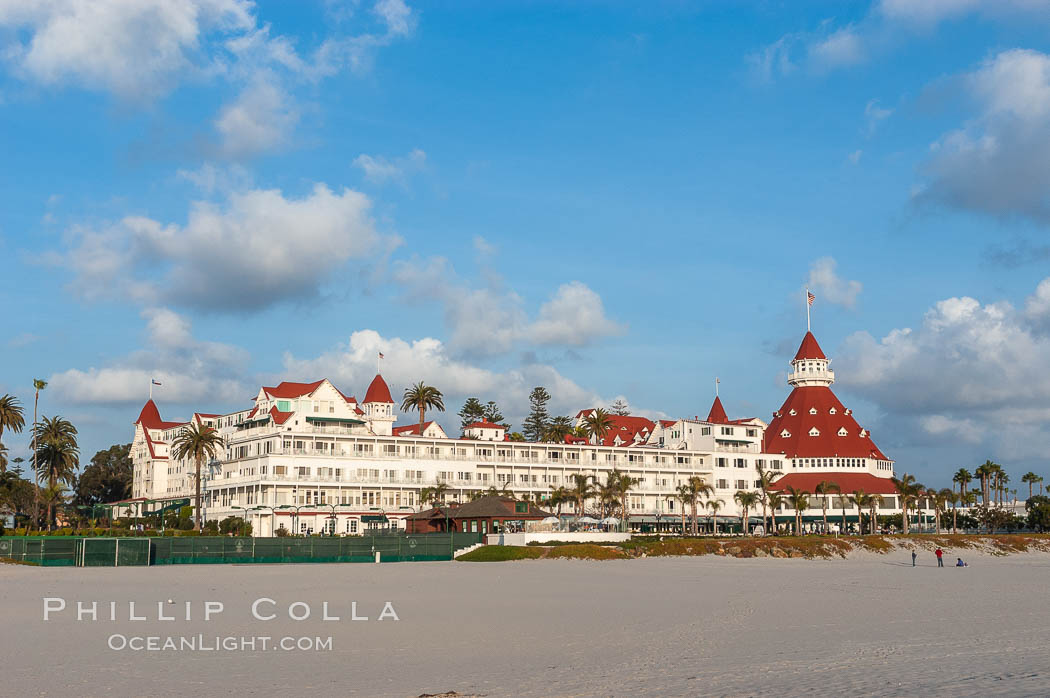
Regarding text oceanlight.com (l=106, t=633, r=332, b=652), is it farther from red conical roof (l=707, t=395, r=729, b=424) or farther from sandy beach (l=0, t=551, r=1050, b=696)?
red conical roof (l=707, t=395, r=729, b=424)

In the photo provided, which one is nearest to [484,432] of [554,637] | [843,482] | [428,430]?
[428,430]

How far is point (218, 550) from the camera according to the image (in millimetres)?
54844

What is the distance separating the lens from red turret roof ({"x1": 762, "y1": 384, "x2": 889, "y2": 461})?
119750mm

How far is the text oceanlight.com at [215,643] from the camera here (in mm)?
19672

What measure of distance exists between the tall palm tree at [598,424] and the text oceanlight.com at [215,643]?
364 ft

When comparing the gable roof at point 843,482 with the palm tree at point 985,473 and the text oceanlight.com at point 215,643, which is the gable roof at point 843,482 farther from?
the text oceanlight.com at point 215,643

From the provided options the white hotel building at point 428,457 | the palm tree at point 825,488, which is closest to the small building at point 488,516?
the white hotel building at point 428,457

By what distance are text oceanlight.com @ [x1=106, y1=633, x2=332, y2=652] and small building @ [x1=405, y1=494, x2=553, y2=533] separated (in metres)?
50.0

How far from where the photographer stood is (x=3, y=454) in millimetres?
94375

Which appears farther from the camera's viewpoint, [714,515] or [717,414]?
[717,414]

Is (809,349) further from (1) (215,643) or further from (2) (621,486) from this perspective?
(1) (215,643)

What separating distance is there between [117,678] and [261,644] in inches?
171

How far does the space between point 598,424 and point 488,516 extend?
60704 millimetres

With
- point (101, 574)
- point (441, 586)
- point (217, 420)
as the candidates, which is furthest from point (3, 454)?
point (441, 586)
